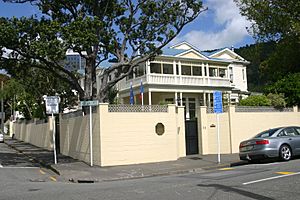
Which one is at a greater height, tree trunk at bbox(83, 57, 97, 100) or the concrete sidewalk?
tree trunk at bbox(83, 57, 97, 100)

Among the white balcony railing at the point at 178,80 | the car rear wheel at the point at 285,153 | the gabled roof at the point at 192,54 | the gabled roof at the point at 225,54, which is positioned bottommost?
the car rear wheel at the point at 285,153

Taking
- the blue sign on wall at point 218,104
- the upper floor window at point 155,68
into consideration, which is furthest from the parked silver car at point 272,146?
the upper floor window at point 155,68

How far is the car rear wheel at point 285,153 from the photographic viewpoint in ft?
48.3

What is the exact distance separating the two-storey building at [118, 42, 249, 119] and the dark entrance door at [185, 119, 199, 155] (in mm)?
12499

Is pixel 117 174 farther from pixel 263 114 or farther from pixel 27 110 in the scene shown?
pixel 27 110

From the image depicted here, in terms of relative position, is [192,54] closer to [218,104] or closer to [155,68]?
[155,68]

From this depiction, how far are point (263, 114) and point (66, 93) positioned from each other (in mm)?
18359

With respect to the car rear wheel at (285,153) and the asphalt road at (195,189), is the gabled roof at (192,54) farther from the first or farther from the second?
the asphalt road at (195,189)

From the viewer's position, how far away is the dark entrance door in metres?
A: 19.2

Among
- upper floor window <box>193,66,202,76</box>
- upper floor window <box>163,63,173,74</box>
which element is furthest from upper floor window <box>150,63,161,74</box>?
upper floor window <box>193,66,202,76</box>

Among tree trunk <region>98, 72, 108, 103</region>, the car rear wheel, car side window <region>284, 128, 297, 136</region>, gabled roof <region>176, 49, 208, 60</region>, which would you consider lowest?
the car rear wheel

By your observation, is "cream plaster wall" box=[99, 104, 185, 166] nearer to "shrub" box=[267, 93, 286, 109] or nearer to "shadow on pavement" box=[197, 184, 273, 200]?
"shadow on pavement" box=[197, 184, 273, 200]

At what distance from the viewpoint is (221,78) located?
1453 inches

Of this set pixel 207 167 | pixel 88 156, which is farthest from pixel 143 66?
pixel 207 167
